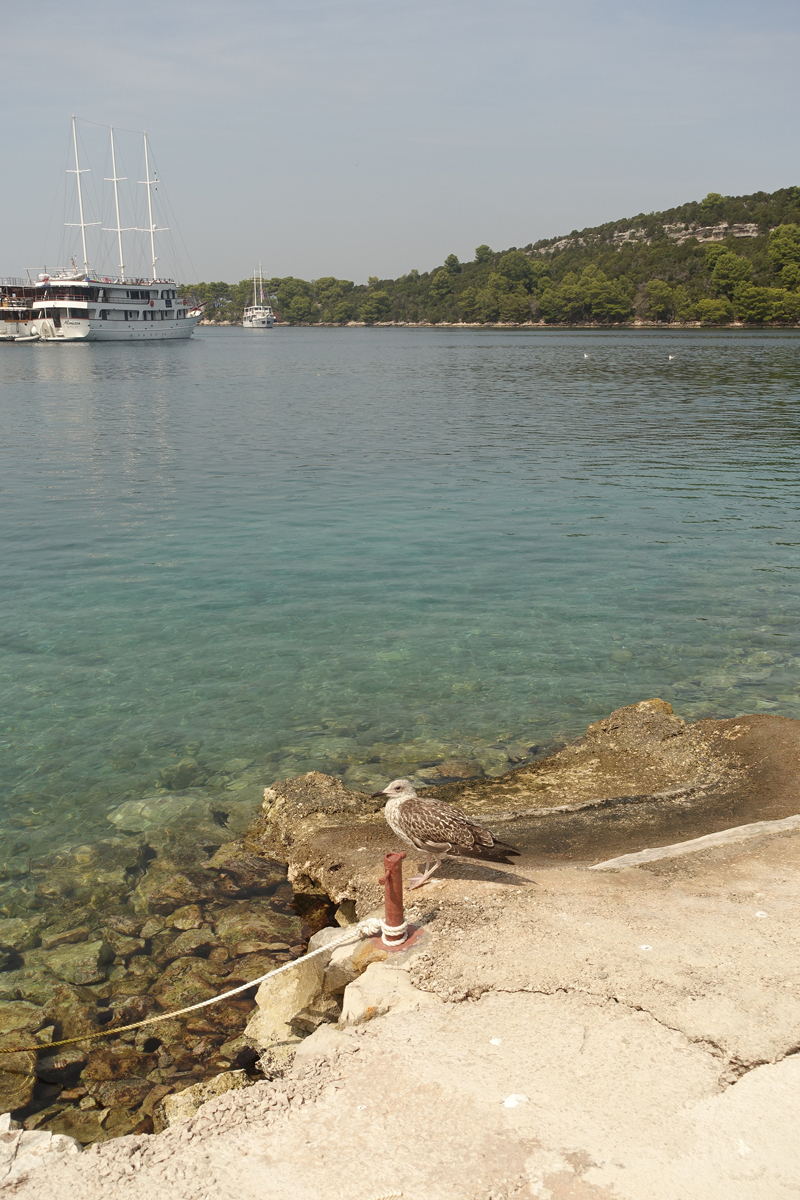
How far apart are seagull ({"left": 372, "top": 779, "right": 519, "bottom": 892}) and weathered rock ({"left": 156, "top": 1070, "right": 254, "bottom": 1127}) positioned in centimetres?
198

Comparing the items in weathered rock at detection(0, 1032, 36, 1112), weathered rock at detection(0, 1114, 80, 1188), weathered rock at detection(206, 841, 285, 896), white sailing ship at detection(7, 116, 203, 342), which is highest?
white sailing ship at detection(7, 116, 203, 342)

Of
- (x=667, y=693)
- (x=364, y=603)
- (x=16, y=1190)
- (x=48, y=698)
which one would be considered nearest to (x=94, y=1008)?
(x=16, y=1190)

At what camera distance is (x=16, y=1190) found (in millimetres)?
4199

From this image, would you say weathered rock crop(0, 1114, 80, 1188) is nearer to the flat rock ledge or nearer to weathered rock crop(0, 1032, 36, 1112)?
weathered rock crop(0, 1032, 36, 1112)

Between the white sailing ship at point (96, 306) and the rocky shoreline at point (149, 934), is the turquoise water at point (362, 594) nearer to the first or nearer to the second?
the rocky shoreline at point (149, 934)

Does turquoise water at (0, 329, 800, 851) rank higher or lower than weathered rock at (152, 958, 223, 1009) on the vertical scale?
higher

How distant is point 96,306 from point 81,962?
109635 millimetres

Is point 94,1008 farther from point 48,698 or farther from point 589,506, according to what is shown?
point 589,506

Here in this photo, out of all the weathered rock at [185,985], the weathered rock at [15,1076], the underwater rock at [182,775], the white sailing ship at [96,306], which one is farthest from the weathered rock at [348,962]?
the white sailing ship at [96,306]

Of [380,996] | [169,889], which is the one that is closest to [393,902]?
[380,996]

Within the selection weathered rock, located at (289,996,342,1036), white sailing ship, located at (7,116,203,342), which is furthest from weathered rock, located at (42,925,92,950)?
white sailing ship, located at (7,116,203,342)

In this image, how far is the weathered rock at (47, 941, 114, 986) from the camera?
22.3 ft

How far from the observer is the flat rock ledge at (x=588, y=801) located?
764 centimetres

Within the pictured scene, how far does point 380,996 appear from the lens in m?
5.27
